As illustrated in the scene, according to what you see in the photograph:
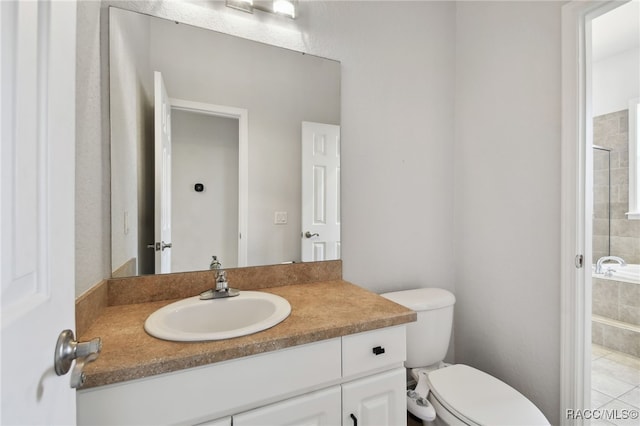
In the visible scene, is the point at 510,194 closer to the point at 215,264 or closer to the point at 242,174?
the point at 242,174

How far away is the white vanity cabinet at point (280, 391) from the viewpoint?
2.17ft

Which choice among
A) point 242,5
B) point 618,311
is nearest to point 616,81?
point 618,311

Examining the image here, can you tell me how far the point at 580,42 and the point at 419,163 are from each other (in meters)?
0.85

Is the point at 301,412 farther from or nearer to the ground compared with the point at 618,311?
farther from the ground

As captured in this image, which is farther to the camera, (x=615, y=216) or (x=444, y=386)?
(x=615, y=216)

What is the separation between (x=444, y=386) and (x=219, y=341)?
3.36 ft

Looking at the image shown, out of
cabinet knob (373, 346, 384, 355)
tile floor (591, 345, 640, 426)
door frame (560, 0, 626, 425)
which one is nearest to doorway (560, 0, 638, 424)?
door frame (560, 0, 626, 425)

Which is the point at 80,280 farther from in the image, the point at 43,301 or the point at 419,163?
the point at 419,163

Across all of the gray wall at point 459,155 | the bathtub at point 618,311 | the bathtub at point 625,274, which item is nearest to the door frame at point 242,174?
the gray wall at point 459,155

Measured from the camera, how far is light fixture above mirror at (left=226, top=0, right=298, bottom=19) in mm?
1265

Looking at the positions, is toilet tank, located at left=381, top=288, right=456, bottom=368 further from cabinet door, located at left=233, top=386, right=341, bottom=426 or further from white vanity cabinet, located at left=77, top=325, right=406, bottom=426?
cabinet door, located at left=233, top=386, right=341, bottom=426

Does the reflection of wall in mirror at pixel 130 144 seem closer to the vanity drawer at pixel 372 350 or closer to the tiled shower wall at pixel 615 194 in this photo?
the vanity drawer at pixel 372 350

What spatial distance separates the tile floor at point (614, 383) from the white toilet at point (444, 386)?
1.03 meters

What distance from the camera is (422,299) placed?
1.47 m
